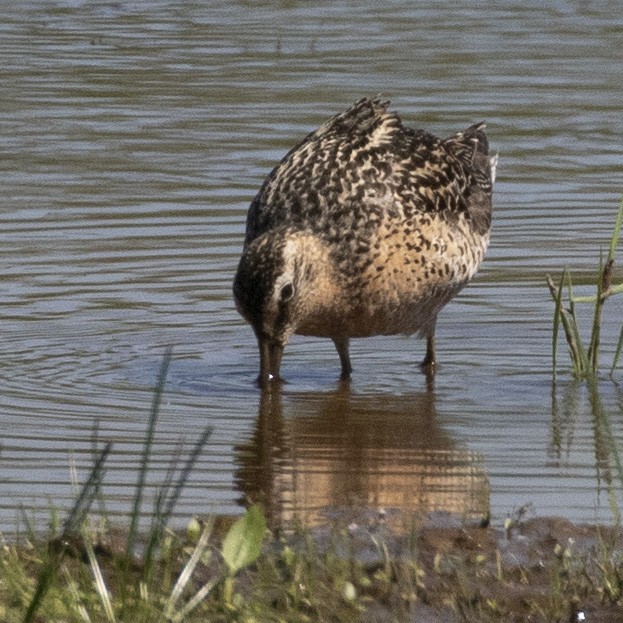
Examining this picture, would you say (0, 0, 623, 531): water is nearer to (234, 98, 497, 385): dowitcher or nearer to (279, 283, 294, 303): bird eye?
(234, 98, 497, 385): dowitcher

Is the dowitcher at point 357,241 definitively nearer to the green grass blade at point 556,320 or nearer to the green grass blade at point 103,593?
the green grass blade at point 556,320

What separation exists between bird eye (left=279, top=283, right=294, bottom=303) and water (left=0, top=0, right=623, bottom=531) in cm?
45

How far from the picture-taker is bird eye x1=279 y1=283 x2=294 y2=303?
7977mm

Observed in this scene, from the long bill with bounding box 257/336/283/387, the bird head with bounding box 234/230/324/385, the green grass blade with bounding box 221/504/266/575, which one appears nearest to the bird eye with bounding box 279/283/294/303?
the bird head with bounding box 234/230/324/385

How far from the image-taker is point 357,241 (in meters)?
8.42

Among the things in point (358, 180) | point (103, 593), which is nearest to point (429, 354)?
point (358, 180)

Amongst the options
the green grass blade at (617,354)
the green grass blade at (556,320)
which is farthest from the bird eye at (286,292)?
the green grass blade at (617,354)

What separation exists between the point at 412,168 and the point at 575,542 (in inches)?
134

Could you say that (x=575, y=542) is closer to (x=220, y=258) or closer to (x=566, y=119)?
(x=220, y=258)

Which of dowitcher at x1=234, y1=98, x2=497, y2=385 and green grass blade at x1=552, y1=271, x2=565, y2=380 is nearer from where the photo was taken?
green grass blade at x1=552, y1=271, x2=565, y2=380

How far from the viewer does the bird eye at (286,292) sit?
7977 mm

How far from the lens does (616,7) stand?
17688 mm

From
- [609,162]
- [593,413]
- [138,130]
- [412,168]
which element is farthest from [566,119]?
[593,413]

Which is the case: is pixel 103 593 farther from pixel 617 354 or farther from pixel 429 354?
pixel 429 354
